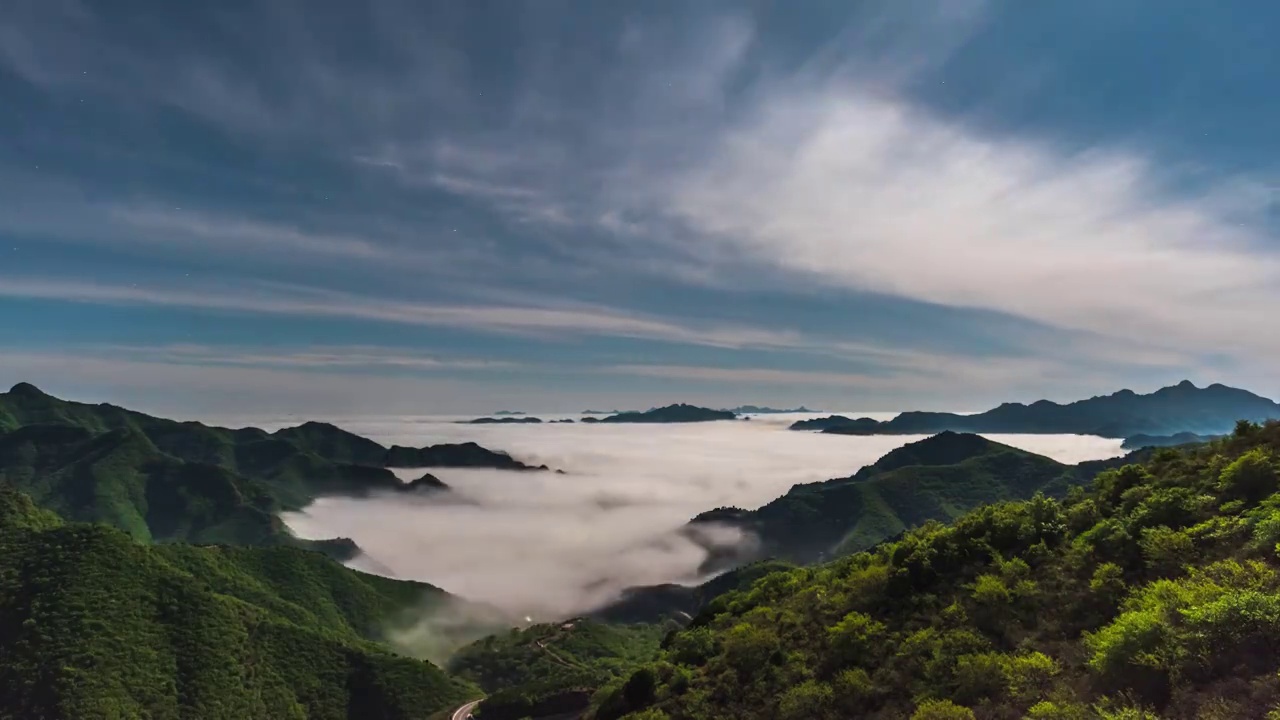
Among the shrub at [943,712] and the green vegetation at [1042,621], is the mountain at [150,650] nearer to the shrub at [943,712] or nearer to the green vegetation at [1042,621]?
the green vegetation at [1042,621]

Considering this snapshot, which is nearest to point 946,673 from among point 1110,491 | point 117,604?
point 1110,491

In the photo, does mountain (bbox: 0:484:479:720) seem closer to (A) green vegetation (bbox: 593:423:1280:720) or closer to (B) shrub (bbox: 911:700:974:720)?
(A) green vegetation (bbox: 593:423:1280:720)

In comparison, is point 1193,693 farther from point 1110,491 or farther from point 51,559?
point 51,559

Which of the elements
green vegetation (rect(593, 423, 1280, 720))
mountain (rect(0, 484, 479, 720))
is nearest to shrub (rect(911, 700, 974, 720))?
green vegetation (rect(593, 423, 1280, 720))

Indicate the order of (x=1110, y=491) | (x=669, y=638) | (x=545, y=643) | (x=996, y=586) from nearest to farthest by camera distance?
(x=996, y=586) < (x=1110, y=491) < (x=669, y=638) < (x=545, y=643)

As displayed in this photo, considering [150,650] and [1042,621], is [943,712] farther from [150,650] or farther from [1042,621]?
[150,650]

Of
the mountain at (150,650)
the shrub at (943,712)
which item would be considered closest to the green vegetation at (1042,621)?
the shrub at (943,712)
